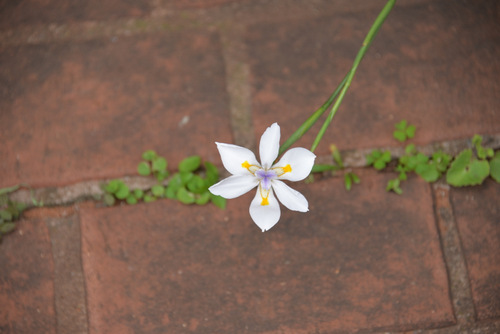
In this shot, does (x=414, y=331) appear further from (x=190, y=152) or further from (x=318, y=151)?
(x=190, y=152)

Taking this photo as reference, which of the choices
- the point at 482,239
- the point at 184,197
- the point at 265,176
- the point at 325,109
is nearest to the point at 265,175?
the point at 265,176

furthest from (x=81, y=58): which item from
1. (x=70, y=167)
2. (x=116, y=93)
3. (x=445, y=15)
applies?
(x=445, y=15)

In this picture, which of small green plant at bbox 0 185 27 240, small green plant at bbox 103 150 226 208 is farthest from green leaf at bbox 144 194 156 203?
small green plant at bbox 0 185 27 240

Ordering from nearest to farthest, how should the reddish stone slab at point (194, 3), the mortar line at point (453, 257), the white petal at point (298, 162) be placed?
1. the white petal at point (298, 162)
2. the mortar line at point (453, 257)
3. the reddish stone slab at point (194, 3)

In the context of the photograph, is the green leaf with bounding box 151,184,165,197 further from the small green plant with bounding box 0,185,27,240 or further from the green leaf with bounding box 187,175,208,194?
the small green plant with bounding box 0,185,27,240

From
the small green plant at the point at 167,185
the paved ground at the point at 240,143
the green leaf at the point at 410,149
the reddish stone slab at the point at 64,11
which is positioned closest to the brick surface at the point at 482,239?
the paved ground at the point at 240,143

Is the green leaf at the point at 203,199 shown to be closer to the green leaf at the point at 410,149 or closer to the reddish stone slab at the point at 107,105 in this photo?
the reddish stone slab at the point at 107,105
